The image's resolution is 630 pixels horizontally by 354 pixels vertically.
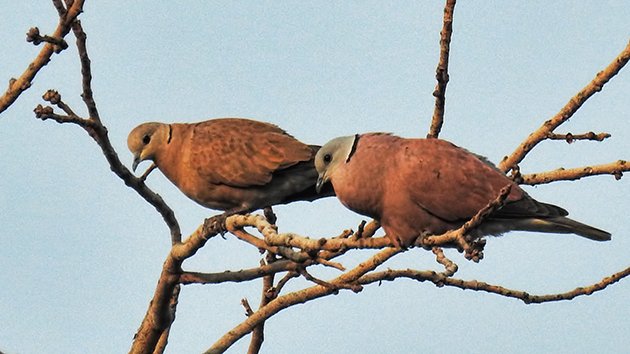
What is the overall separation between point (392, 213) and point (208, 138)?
2.30 m

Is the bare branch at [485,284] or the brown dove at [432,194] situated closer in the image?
the bare branch at [485,284]

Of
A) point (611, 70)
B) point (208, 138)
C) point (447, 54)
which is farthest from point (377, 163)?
point (208, 138)

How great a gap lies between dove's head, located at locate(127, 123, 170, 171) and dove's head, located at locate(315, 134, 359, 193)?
1.76m

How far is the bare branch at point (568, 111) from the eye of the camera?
498 cm

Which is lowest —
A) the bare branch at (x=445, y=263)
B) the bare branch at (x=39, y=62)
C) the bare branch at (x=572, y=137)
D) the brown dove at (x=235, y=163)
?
the bare branch at (x=445, y=263)

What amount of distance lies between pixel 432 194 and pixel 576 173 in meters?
0.90

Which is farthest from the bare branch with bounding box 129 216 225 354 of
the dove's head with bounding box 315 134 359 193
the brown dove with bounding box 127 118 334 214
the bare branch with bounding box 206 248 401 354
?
the brown dove with bounding box 127 118 334 214

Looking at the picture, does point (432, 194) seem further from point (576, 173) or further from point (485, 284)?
point (576, 173)

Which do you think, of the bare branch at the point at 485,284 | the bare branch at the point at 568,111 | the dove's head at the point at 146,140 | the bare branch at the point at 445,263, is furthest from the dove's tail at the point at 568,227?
the dove's head at the point at 146,140

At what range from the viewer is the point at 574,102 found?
16.9 ft

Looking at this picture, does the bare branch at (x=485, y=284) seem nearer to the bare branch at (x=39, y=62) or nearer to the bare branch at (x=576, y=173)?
the bare branch at (x=576, y=173)

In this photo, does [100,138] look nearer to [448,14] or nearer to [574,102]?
[448,14]

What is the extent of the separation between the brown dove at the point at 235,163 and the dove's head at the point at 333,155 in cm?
83

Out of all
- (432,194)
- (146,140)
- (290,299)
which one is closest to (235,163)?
(146,140)
